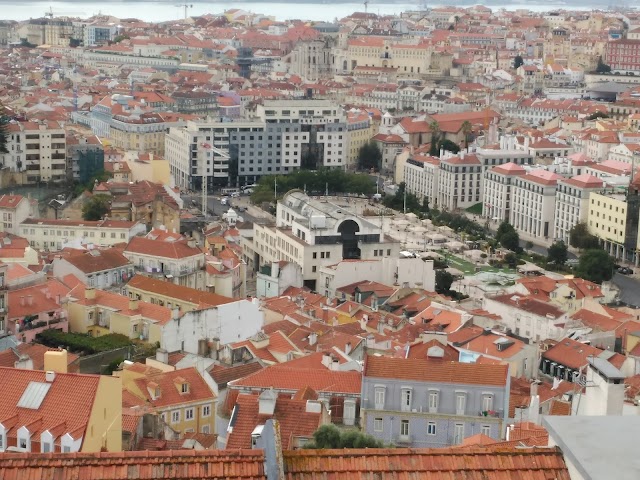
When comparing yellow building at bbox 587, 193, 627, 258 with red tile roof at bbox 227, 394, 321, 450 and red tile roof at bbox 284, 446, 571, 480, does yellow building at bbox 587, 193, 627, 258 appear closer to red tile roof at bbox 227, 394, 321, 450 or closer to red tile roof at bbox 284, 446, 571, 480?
red tile roof at bbox 227, 394, 321, 450

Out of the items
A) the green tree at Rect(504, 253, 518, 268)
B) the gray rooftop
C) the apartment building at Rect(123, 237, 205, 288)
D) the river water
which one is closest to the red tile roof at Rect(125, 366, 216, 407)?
the gray rooftop

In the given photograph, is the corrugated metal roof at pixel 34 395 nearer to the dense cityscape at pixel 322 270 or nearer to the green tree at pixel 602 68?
the dense cityscape at pixel 322 270

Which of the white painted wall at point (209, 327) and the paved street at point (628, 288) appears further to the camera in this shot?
the paved street at point (628, 288)

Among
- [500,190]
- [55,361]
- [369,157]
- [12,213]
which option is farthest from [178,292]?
[369,157]

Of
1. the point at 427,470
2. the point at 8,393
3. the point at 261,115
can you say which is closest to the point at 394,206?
the point at 261,115

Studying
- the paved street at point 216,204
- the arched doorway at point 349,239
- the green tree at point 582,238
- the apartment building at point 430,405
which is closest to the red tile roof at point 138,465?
the apartment building at point 430,405

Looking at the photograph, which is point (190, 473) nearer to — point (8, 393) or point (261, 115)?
point (8, 393)

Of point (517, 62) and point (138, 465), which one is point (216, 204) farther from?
point (517, 62)
